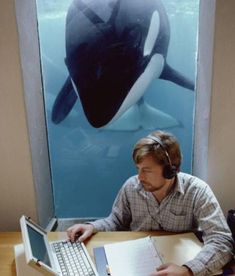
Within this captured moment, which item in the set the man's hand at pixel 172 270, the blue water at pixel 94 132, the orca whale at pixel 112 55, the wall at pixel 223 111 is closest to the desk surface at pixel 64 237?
the man's hand at pixel 172 270

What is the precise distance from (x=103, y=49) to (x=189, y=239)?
117cm

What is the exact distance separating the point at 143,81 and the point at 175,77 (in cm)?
19

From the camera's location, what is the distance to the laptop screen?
3.94 feet

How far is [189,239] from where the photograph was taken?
1.49 metres

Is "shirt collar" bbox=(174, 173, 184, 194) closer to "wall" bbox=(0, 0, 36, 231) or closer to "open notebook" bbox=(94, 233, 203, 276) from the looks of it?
"open notebook" bbox=(94, 233, 203, 276)

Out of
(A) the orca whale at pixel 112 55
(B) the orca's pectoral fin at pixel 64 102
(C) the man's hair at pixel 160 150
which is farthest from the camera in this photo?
(B) the orca's pectoral fin at pixel 64 102

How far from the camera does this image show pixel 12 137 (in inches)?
70.2

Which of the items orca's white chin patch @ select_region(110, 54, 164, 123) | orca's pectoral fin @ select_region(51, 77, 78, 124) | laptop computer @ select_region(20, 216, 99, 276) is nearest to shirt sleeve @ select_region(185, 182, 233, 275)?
laptop computer @ select_region(20, 216, 99, 276)

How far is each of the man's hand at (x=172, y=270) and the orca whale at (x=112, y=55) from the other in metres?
1.06

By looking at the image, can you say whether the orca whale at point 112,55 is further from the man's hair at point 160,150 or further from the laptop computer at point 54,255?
the laptop computer at point 54,255

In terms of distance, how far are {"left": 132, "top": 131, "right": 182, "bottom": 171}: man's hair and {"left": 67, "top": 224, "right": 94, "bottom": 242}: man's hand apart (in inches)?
15.8

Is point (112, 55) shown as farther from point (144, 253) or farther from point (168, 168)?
point (144, 253)

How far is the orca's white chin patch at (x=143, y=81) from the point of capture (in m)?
1.99

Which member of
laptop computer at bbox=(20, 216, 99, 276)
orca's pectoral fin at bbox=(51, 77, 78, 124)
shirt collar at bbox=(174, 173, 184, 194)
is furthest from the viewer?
orca's pectoral fin at bbox=(51, 77, 78, 124)
